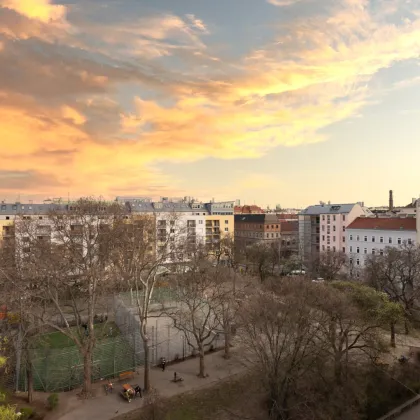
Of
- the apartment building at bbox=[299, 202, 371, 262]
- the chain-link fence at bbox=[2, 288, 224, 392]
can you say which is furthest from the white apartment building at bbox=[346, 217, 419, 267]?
the chain-link fence at bbox=[2, 288, 224, 392]

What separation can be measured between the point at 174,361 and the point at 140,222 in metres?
12.2

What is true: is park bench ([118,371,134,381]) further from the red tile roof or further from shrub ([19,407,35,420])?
the red tile roof

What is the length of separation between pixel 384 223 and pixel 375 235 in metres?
2.63

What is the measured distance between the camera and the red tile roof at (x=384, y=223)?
194 ft

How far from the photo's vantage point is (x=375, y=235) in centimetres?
6375

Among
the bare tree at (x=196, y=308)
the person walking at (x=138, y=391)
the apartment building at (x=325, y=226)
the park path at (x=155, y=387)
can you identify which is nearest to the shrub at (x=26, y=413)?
the park path at (x=155, y=387)

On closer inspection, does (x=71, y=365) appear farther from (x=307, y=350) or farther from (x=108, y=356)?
(x=307, y=350)

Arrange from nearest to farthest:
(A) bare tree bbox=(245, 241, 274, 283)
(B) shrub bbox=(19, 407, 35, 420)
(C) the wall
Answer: (B) shrub bbox=(19, 407, 35, 420), (C) the wall, (A) bare tree bbox=(245, 241, 274, 283)

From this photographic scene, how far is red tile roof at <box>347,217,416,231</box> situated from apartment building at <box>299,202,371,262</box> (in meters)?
2.61

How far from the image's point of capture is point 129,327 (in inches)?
1315

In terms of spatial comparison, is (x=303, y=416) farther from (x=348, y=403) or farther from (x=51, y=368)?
(x=51, y=368)

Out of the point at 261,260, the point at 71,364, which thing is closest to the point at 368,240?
the point at 261,260

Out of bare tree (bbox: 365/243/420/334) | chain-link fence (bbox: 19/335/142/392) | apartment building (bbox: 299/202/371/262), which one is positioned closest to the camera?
chain-link fence (bbox: 19/335/142/392)

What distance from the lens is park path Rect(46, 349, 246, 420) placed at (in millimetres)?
22078
